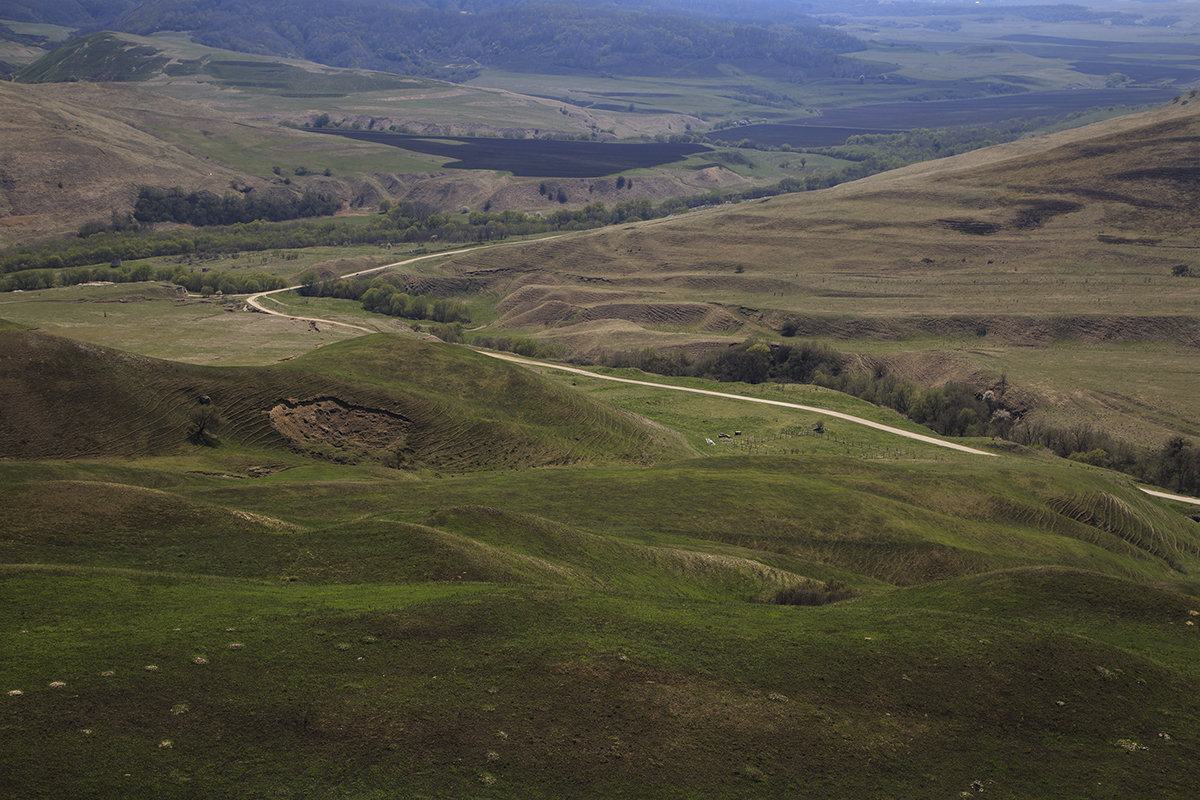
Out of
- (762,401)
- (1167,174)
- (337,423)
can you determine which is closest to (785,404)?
(762,401)

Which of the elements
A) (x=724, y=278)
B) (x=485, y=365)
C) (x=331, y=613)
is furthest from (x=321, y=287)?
(x=331, y=613)

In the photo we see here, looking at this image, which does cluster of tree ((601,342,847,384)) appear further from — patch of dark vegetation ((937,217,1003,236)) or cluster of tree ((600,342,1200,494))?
patch of dark vegetation ((937,217,1003,236))

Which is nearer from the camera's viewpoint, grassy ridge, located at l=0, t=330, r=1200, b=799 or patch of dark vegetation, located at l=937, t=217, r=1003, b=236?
grassy ridge, located at l=0, t=330, r=1200, b=799

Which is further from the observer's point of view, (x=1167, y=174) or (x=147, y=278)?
(x=1167, y=174)

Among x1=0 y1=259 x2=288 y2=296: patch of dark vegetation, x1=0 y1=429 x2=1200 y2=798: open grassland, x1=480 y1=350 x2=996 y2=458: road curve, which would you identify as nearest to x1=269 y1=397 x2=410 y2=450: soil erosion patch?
x1=0 y1=429 x2=1200 y2=798: open grassland

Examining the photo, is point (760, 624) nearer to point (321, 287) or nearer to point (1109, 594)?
point (1109, 594)

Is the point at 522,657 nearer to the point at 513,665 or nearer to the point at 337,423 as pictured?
the point at 513,665
